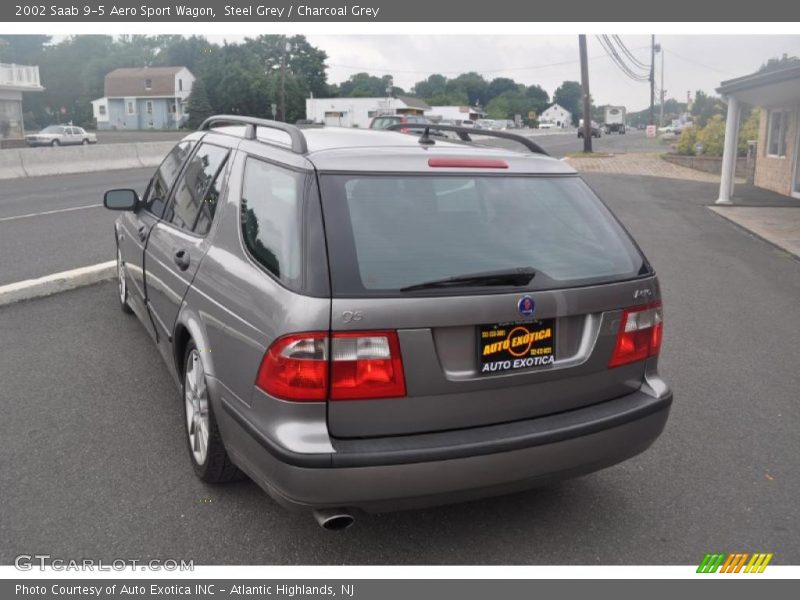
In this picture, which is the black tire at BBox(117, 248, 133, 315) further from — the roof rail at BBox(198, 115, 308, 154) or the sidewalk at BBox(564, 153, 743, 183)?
the sidewalk at BBox(564, 153, 743, 183)

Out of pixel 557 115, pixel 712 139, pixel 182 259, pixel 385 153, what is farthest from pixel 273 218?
pixel 557 115

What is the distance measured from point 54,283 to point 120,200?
244 cm

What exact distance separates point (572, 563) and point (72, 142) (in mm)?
50645

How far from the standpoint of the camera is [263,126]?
411cm

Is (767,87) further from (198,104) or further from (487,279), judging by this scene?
(198,104)

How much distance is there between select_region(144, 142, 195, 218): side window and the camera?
5.26 m

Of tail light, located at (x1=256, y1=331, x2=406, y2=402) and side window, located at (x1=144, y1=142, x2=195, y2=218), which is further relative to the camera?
side window, located at (x1=144, y1=142, x2=195, y2=218)

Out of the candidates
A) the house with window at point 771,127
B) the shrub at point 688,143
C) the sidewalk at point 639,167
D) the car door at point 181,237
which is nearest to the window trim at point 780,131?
the house with window at point 771,127

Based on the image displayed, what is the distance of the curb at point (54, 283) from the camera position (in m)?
7.16

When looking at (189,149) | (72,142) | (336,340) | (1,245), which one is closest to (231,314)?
(336,340)

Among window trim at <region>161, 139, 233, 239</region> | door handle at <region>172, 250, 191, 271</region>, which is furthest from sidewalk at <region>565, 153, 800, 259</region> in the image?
door handle at <region>172, 250, 191, 271</region>

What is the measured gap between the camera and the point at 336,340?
9.78ft

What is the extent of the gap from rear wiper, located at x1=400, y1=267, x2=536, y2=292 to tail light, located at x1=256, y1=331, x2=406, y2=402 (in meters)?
0.25
